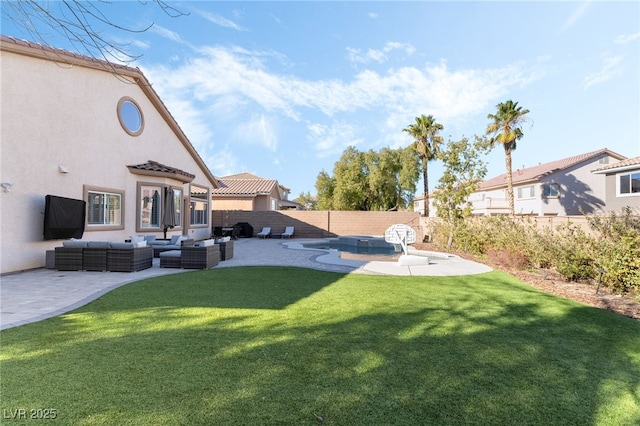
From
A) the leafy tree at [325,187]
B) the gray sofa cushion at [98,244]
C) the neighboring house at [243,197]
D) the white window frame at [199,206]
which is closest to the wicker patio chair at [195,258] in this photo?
the gray sofa cushion at [98,244]

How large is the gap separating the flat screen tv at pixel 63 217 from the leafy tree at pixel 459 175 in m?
17.0

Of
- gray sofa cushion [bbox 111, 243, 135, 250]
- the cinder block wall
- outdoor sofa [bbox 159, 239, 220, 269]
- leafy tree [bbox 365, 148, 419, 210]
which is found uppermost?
leafy tree [bbox 365, 148, 419, 210]

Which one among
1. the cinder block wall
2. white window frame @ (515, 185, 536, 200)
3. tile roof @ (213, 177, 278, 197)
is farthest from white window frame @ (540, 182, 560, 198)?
tile roof @ (213, 177, 278, 197)

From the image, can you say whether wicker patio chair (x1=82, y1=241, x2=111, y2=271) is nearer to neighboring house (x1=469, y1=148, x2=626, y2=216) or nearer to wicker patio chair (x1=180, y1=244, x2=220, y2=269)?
wicker patio chair (x1=180, y1=244, x2=220, y2=269)

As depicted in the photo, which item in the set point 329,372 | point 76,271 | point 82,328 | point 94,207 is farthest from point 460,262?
point 94,207

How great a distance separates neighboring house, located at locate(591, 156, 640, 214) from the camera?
70.1 feet

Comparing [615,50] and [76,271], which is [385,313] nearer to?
[76,271]

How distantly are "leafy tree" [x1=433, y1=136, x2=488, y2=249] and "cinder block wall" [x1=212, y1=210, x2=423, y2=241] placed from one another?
362 inches

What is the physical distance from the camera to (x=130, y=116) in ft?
49.5

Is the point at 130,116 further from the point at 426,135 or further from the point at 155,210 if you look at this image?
the point at 426,135

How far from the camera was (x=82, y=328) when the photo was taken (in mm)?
5098

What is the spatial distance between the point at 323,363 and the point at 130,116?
15658mm

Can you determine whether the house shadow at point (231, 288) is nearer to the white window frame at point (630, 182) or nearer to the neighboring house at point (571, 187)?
the white window frame at point (630, 182)

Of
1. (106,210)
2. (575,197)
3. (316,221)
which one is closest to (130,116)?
(106,210)
